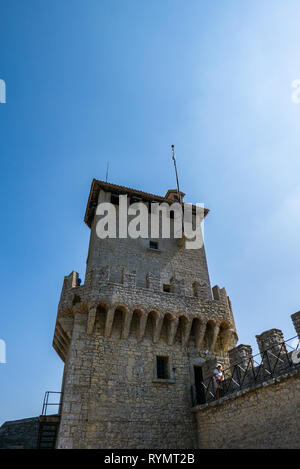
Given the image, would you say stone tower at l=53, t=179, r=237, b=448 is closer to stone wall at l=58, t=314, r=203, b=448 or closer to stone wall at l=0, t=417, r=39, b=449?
stone wall at l=58, t=314, r=203, b=448

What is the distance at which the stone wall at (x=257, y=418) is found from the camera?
9164 millimetres

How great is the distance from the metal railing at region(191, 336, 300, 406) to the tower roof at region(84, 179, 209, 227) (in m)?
10.3

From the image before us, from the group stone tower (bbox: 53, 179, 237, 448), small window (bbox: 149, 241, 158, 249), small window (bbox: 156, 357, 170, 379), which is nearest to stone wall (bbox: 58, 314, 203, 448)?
stone tower (bbox: 53, 179, 237, 448)

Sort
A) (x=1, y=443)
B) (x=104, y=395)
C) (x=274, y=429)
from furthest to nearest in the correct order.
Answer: (x=1, y=443) < (x=104, y=395) < (x=274, y=429)

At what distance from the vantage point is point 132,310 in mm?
13688

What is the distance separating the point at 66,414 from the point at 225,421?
5.69m

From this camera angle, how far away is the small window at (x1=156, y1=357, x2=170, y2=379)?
1364cm

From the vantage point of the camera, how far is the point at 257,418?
1021 cm

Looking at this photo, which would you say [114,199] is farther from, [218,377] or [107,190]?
[218,377]

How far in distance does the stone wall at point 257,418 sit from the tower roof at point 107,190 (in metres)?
11.5

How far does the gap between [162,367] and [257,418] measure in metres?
4.67

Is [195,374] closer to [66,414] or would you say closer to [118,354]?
[118,354]
